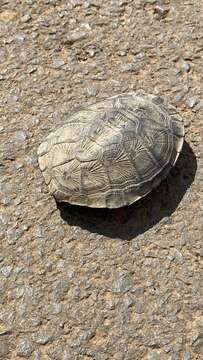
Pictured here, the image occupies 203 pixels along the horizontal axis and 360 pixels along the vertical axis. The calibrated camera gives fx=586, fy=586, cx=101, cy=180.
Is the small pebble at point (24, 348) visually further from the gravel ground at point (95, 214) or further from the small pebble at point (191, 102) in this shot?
the small pebble at point (191, 102)

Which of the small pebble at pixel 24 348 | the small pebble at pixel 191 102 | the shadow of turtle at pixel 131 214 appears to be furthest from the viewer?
the small pebble at pixel 191 102

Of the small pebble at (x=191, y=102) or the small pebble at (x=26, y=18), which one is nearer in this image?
the small pebble at (x=191, y=102)

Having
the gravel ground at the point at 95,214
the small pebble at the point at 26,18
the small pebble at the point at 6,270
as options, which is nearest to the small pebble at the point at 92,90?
the gravel ground at the point at 95,214

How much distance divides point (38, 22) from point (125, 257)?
5.68 feet

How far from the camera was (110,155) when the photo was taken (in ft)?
9.57

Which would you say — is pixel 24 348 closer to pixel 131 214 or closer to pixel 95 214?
pixel 95 214

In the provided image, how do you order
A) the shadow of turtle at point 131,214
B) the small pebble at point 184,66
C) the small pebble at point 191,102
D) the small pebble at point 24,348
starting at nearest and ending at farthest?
1. the small pebble at point 24,348
2. the shadow of turtle at point 131,214
3. the small pebble at point 191,102
4. the small pebble at point 184,66

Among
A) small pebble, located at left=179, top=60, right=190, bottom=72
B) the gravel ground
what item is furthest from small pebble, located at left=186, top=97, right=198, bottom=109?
small pebble, located at left=179, top=60, right=190, bottom=72

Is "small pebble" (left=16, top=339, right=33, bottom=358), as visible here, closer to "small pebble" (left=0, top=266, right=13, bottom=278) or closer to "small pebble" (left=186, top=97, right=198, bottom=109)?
"small pebble" (left=0, top=266, right=13, bottom=278)

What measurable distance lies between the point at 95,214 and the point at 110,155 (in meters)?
0.34

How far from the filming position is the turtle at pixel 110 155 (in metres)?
2.93

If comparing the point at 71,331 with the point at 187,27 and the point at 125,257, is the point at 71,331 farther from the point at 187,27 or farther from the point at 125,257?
the point at 187,27

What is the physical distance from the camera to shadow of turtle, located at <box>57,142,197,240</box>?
9.99 ft

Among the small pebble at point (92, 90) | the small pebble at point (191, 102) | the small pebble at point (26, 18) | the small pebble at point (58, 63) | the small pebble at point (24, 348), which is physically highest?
the small pebble at point (26, 18)
